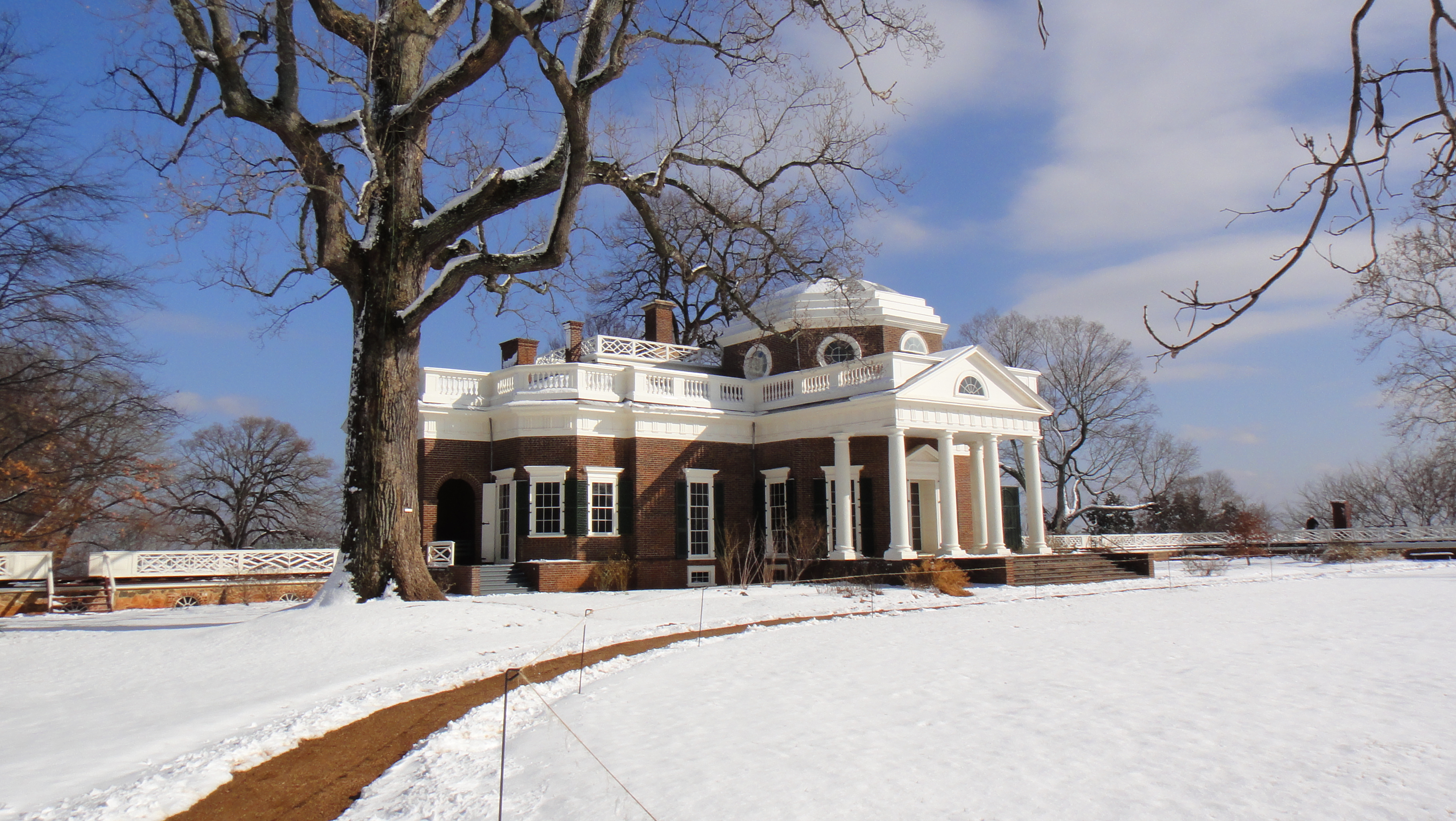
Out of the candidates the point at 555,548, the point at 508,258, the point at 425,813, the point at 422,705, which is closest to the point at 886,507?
the point at 555,548

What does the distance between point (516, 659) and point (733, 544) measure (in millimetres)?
13622

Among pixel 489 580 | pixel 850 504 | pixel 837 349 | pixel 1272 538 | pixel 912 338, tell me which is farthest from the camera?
pixel 1272 538

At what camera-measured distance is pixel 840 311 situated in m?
25.4

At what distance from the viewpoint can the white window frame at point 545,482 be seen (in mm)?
22359

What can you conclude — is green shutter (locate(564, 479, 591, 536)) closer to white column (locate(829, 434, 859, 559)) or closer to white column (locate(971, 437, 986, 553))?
white column (locate(829, 434, 859, 559))

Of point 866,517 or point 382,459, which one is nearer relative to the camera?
point 382,459

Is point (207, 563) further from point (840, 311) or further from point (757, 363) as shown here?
point (840, 311)

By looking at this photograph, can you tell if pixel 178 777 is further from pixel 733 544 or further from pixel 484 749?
pixel 733 544

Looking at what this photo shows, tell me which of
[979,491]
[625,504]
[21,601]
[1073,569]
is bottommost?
[1073,569]

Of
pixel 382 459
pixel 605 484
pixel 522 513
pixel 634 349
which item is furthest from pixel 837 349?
pixel 382 459

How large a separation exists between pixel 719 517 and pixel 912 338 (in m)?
7.76

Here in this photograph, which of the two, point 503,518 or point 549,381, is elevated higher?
point 549,381

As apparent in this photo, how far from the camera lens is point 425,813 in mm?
5457

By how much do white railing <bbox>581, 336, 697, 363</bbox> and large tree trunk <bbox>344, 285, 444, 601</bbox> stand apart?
10894mm
